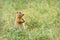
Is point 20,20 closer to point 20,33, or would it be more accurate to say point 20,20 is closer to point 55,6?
point 20,33

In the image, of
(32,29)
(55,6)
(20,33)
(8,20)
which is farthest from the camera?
(55,6)

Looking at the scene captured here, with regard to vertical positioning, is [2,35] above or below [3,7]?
below

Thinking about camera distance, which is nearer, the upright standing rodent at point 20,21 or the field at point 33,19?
the field at point 33,19

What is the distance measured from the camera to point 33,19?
786 centimetres

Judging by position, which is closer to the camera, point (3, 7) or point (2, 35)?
point (2, 35)

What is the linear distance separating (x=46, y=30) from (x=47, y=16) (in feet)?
3.91

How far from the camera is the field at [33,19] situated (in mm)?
6809

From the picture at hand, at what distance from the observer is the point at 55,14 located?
27.1 feet

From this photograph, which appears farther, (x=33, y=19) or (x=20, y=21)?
(x=33, y=19)

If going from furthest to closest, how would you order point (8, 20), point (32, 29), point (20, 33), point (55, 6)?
point (55, 6), point (8, 20), point (32, 29), point (20, 33)

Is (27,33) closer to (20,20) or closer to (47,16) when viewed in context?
(20,20)

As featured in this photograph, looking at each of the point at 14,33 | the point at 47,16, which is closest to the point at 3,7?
the point at 47,16

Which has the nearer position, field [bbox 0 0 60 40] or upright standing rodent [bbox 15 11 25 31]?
field [bbox 0 0 60 40]

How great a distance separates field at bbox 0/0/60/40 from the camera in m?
6.81
